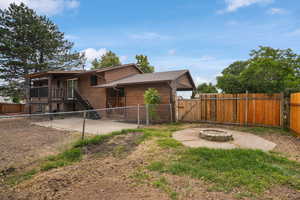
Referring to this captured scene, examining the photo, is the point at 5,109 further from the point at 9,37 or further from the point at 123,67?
the point at 123,67

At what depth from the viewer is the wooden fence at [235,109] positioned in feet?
25.3

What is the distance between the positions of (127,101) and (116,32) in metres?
6.49

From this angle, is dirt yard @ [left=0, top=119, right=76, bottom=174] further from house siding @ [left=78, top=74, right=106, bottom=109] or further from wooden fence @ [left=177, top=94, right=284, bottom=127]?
wooden fence @ [left=177, top=94, right=284, bottom=127]

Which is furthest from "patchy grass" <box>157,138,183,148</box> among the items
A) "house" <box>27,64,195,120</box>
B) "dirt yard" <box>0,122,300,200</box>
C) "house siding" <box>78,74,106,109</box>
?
"house siding" <box>78,74,106,109</box>

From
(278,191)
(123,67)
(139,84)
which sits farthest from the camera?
(123,67)

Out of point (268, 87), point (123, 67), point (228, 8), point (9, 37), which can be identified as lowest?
point (268, 87)

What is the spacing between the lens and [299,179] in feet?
9.98

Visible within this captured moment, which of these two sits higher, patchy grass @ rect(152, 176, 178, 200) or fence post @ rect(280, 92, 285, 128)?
fence post @ rect(280, 92, 285, 128)

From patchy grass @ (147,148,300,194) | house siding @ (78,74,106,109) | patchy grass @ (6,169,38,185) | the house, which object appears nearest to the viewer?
patchy grass @ (147,148,300,194)

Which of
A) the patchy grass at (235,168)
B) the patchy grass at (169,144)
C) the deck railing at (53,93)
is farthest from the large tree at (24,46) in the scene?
the patchy grass at (235,168)

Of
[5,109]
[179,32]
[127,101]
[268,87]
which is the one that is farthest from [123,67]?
[5,109]

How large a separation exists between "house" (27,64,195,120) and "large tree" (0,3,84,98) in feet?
18.0

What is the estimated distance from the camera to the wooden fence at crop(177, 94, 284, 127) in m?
7.70

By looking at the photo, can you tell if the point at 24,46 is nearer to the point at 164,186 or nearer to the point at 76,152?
the point at 76,152
